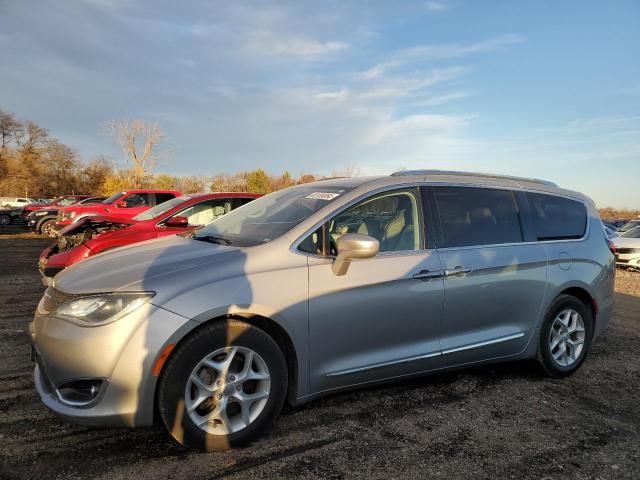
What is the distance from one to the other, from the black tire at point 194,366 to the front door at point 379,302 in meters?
0.27

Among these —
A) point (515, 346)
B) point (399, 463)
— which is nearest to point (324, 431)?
point (399, 463)

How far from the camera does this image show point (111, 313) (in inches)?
95.5

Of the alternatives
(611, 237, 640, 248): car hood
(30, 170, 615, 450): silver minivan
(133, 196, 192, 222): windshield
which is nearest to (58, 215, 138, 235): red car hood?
(133, 196, 192, 222): windshield

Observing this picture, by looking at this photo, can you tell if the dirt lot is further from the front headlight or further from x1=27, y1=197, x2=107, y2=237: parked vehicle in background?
x1=27, y1=197, x2=107, y2=237: parked vehicle in background

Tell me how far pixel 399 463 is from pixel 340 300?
98cm

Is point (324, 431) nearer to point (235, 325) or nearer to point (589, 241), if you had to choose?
point (235, 325)

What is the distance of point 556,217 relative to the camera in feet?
13.7

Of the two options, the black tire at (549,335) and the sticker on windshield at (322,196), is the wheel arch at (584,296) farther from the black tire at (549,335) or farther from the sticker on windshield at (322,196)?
the sticker on windshield at (322,196)

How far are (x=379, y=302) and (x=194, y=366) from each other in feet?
4.01

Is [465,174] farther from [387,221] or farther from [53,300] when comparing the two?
[53,300]

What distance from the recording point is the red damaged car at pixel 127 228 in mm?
5918

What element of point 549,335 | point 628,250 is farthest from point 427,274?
point 628,250

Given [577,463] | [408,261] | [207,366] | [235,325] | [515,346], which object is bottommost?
[577,463]

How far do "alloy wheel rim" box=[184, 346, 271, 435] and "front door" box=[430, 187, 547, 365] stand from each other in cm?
141
